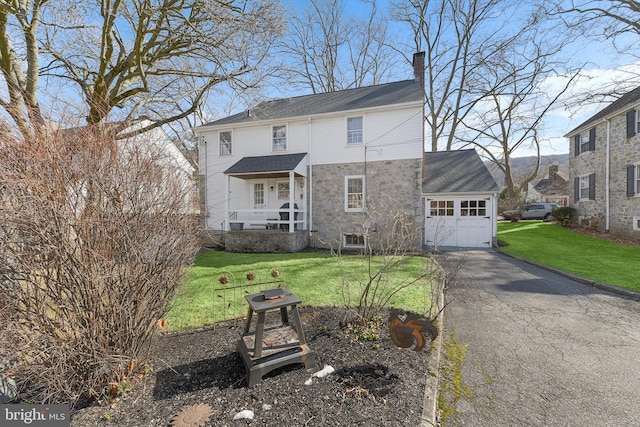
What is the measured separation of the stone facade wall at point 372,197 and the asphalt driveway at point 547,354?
16.8ft

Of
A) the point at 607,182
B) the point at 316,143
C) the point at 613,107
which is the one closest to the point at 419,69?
the point at 316,143

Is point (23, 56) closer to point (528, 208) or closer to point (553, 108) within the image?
point (553, 108)

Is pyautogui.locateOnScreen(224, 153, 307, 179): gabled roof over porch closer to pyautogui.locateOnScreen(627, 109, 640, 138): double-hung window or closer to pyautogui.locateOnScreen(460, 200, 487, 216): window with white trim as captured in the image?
pyautogui.locateOnScreen(460, 200, 487, 216): window with white trim

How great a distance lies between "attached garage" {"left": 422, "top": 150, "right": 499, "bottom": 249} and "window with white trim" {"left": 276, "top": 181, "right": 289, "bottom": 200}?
6.44 meters

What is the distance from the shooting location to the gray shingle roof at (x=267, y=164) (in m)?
11.5

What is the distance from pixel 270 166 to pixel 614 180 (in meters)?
16.6

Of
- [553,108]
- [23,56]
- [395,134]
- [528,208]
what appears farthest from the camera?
[528,208]

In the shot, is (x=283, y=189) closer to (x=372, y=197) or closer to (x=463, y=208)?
(x=372, y=197)

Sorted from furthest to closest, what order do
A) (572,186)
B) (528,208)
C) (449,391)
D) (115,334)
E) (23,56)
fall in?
(528,208)
(572,186)
(23,56)
(449,391)
(115,334)

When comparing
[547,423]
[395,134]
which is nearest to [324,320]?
[547,423]

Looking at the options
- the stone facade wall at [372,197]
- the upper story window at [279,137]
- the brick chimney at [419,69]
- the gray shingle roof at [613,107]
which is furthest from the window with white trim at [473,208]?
the upper story window at [279,137]

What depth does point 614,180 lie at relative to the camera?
13.1 m

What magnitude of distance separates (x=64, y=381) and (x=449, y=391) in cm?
358

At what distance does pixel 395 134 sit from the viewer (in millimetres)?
11547
